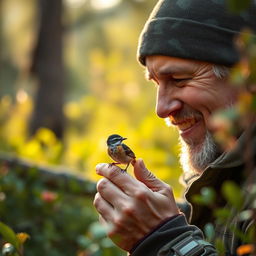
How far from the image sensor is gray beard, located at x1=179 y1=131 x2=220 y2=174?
2775 mm

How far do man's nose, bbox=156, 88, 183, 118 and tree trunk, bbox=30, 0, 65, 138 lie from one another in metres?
8.14

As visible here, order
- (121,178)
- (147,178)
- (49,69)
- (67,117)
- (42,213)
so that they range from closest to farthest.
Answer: (121,178) < (147,178) < (42,213) < (49,69) < (67,117)

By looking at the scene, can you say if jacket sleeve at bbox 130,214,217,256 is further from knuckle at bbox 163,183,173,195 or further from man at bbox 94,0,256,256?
man at bbox 94,0,256,256

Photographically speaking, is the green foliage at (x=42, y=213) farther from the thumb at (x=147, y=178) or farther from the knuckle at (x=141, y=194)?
the knuckle at (x=141, y=194)

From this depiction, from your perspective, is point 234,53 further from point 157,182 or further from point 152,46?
point 157,182

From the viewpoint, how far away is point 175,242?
7.06ft

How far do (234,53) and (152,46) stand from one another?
1.28 feet

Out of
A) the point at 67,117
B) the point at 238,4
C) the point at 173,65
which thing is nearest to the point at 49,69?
the point at 67,117

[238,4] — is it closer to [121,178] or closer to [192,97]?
[121,178]

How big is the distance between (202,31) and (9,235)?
4.42 ft

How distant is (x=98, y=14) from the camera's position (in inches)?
535

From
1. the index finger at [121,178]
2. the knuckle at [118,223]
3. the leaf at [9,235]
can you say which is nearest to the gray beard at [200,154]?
the index finger at [121,178]

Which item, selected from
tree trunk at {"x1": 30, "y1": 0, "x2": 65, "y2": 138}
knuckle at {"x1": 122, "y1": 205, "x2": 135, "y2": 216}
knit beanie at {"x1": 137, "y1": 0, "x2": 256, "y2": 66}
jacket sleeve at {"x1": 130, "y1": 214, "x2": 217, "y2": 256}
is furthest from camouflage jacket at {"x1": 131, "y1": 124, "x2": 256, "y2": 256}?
tree trunk at {"x1": 30, "y1": 0, "x2": 65, "y2": 138}

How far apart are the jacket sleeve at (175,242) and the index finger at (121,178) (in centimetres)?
17
